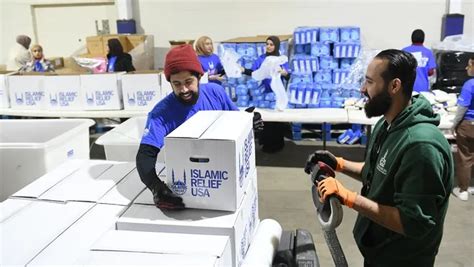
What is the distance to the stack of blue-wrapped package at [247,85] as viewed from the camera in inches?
199

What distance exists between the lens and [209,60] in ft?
17.6

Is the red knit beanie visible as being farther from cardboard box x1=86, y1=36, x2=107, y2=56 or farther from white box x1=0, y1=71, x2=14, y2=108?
cardboard box x1=86, y1=36, x2=107, y2=56

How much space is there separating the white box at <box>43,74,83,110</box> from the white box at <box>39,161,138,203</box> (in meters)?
2.79

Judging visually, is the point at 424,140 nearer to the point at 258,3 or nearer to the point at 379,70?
the point at 379,70

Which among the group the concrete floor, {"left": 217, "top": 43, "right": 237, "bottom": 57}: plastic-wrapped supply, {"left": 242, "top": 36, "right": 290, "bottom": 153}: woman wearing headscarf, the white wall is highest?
the white wall

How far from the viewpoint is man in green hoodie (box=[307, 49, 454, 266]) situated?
1529 mm

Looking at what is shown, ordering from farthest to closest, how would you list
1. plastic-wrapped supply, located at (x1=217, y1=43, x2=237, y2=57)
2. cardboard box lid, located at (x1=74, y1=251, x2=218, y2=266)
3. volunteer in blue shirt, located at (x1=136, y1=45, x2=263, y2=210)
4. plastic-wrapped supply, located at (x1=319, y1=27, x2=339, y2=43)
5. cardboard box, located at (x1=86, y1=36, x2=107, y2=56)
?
1. cardboard box, located at (x1=86, y1=36, x2=107, y2=56)
2. plastic-wrapped supply, located at (x1=319, y1=27, x2=339, y2=43)
3. plastic-wrapped supply, located at (x1=217, y1=43, x2=237, y2=57)
4. volunteer in blue shirt, located at (x1=136, y1=45, x2=263, y2=210)
5. cardboard box lid, located at (x1=74, y1=251, x2=218, y2=266)

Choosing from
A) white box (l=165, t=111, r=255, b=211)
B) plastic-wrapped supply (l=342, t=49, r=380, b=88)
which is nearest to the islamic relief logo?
white box (l=165, t=111, r=255, b=211)

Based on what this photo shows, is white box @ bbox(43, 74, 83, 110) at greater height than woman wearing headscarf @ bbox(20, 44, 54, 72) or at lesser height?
lesser

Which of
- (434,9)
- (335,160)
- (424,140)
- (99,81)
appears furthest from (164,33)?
(424,140)

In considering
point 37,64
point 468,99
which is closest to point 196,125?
point 468,99

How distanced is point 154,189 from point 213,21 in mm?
5417

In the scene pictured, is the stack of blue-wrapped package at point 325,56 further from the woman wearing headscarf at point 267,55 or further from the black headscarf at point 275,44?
the black headscarf at point 275,44

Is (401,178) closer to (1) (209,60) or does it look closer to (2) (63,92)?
(1) (209,60)
